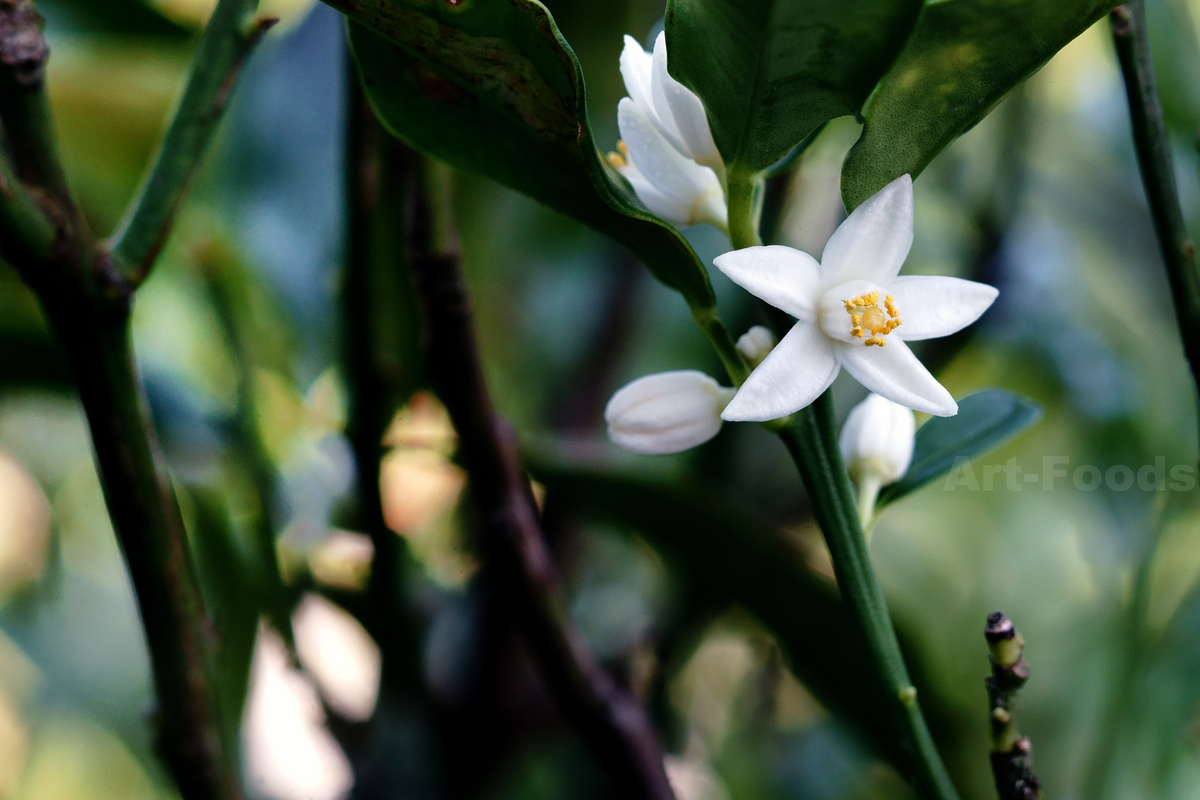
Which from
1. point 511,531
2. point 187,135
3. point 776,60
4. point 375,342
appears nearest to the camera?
point 776,60

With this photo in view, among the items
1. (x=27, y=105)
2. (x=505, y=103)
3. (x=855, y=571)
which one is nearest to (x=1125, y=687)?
(x=855, y=571)

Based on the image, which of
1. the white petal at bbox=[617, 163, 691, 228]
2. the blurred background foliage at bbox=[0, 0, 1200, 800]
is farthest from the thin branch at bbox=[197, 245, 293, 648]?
the white petal at bbox=[617, 163, 691, 228]

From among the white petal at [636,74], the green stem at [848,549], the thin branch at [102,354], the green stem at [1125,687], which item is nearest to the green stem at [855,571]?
the green stem at [848,549]

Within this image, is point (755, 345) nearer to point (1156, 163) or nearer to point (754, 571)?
point (1156, 163)

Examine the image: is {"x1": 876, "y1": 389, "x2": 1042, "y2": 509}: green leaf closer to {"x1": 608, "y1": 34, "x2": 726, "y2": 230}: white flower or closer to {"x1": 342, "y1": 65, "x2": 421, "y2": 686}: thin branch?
{"x1": 608, "y1": 34, "x2": 726, "y2": 230}: white flower

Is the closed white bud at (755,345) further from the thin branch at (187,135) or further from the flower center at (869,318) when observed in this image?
the thin branch at (187,135)

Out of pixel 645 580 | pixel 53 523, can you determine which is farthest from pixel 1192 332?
pixel 53 523
